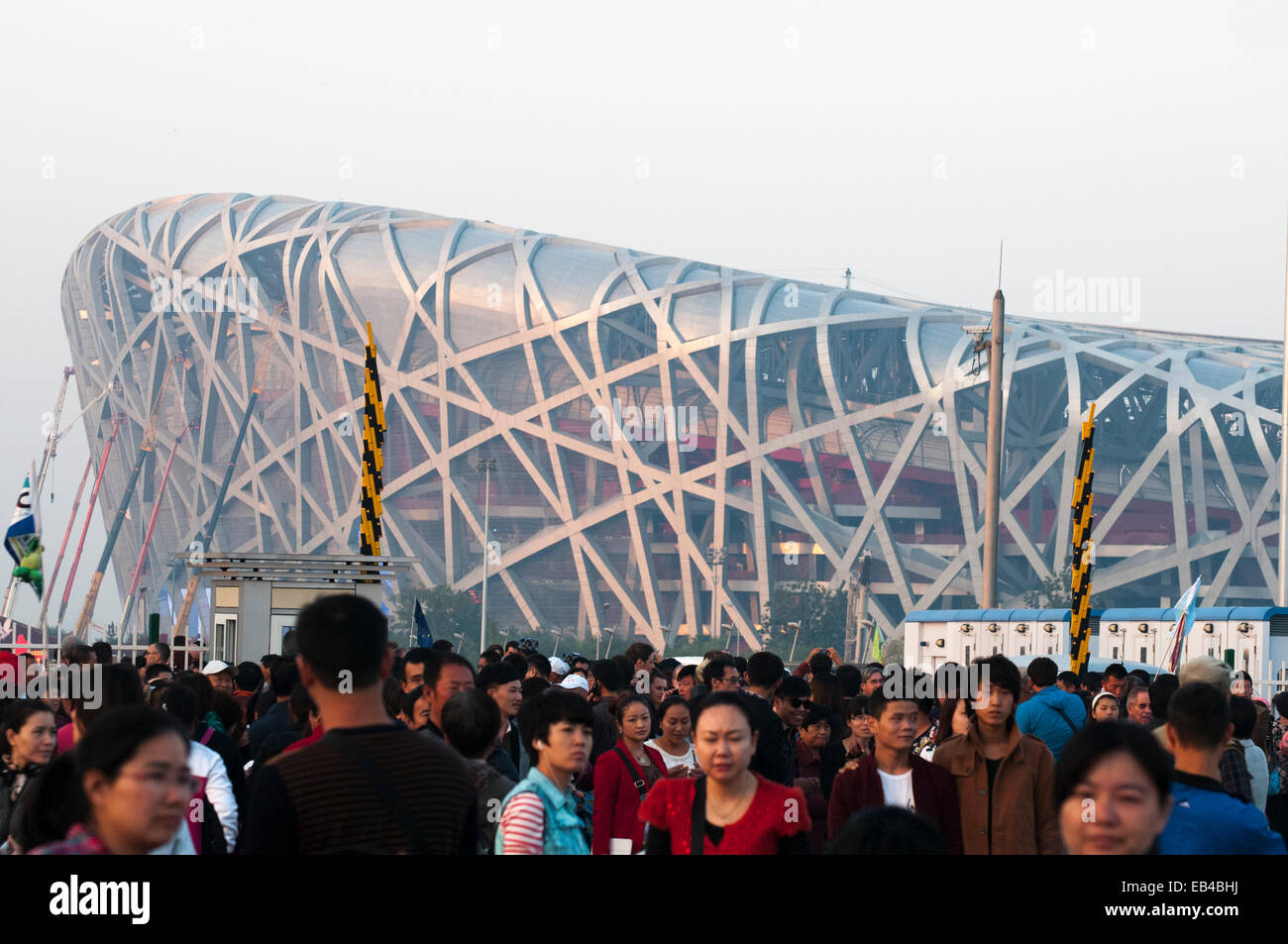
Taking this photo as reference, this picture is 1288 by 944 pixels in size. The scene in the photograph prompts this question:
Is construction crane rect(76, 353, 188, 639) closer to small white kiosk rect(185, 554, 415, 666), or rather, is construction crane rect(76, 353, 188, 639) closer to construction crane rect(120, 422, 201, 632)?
construction crane rect(120, 422, 201, 632)

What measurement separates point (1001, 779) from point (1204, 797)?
2.21 metres

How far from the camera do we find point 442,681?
7.03 meters

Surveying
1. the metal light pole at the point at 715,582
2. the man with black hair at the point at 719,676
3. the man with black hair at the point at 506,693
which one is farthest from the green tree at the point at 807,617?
the man with black hair at the point at 506,693

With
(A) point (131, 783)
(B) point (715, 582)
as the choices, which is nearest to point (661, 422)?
(B) point (715, 582)

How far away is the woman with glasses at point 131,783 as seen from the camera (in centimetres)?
366

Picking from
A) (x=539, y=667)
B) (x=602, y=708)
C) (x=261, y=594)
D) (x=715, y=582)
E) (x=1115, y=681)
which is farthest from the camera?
(x=715, y=582)

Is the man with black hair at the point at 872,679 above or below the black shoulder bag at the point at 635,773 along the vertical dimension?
above

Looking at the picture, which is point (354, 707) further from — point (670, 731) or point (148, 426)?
point (148, 426)

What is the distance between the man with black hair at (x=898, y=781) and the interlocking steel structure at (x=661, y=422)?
6237 cm

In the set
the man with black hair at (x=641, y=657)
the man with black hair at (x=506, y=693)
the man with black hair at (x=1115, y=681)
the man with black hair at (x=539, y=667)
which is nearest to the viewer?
the man with black hair at (x=506, y=693)

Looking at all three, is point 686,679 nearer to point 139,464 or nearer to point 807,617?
point 807,617

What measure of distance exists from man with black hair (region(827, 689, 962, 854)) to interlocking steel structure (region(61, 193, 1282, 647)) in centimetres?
6237

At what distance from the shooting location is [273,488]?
8869 centimetres

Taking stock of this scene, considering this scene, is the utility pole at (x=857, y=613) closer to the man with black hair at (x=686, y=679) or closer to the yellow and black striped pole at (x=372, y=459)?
the yellow and black striped pole at (x=372, y=459)
